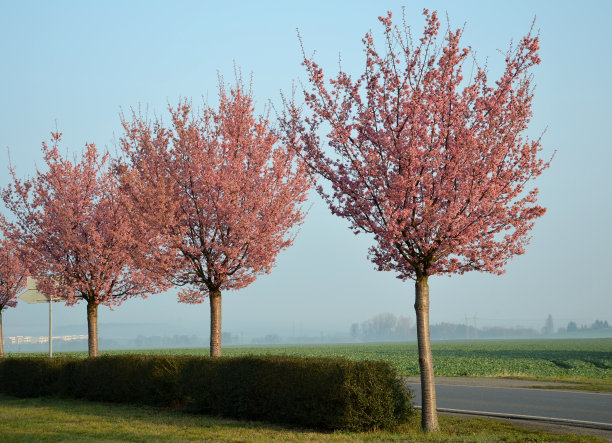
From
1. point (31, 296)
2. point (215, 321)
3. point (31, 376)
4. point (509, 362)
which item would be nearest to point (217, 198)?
point (215, 321)

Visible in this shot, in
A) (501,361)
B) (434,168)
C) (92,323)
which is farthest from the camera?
(501,361)

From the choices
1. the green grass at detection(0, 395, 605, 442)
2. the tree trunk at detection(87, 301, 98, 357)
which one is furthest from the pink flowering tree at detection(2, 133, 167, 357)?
the green grass at detection(0, 395, 605, 442)

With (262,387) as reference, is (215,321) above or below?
above

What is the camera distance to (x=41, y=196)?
87.2 ft

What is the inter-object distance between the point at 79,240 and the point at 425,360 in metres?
16.8

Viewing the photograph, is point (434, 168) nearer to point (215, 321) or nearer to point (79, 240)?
point (215, 321)

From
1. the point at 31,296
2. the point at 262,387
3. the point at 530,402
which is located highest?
the point at 31,296

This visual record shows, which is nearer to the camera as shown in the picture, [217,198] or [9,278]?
[217,198]

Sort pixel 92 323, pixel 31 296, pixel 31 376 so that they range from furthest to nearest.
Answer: pixel 31 296
pixel 92 323
pixel 31 376

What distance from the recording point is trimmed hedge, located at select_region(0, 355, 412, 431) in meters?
12.5

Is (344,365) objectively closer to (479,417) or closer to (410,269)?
(410,269)

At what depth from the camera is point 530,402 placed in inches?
705

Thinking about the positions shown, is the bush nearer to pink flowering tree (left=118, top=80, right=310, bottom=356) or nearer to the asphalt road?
pink flowering tree (left=118, top=80, right=310, bottom=356)

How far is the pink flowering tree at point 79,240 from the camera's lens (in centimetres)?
2439
